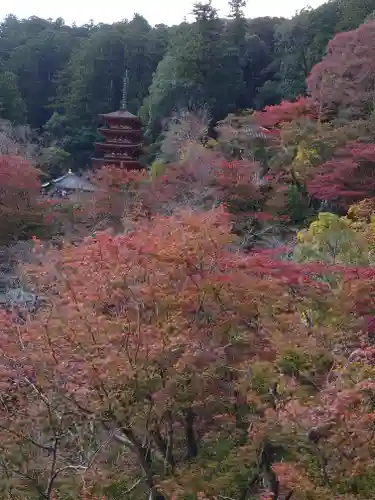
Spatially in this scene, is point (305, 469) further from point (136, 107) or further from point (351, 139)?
point (136, 107)

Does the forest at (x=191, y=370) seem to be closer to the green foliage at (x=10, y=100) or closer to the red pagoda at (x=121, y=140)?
the red pagoda at (x=121, y=140)

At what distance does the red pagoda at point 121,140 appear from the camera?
2648cm

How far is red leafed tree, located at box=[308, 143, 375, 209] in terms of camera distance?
564 inches

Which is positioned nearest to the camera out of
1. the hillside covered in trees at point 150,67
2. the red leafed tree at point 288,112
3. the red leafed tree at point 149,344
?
the red leafed tree at point 149,344

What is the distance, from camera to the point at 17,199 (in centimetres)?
1739

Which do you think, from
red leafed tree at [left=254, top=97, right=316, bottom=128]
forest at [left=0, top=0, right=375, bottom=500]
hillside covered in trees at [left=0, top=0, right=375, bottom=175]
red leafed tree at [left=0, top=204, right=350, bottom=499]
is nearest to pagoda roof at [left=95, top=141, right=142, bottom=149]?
hillside covered in trees at [left=0, top=0, right=375, bottom=175]

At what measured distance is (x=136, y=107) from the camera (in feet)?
110

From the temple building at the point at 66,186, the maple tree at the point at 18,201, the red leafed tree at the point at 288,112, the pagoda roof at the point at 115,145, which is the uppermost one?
the red leafed tree at the point at 288,112

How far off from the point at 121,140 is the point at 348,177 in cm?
1479

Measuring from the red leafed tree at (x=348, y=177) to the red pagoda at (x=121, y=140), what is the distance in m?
12.7

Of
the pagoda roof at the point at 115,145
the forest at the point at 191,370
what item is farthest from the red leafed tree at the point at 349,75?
the pagoda roof at the point at 115,145

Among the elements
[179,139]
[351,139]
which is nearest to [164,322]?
[351,139]

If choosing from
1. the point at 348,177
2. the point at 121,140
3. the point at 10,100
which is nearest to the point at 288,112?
the point at 348,177

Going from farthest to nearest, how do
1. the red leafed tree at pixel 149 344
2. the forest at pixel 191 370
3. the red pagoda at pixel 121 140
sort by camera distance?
1. the red pagoda at pixel 121 140
2. the red leafed tree at pixel 149 344
3. the forest at pixel 191 370
